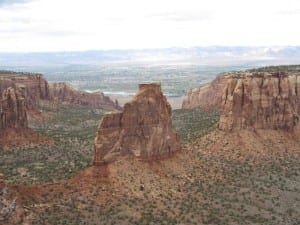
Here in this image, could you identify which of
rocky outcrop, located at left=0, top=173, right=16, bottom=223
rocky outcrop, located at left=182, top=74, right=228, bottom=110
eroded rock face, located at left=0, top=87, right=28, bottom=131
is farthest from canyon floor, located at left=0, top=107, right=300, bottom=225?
rocky outcrop, located at left=182, top=74, right=228, bottom=110

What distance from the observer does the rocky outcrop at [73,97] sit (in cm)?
14200

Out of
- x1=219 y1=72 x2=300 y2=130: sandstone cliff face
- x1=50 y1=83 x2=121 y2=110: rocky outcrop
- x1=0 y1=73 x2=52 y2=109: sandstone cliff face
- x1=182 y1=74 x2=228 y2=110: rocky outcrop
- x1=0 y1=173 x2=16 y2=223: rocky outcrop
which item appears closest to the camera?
x1=0 y1=173 x2=16 y2=223: rocky outcrop

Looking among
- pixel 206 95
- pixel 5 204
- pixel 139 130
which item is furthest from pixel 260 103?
pixel 206 95

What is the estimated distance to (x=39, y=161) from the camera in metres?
71.8

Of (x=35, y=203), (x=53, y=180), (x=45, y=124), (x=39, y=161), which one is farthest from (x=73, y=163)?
(x=45, y=124)

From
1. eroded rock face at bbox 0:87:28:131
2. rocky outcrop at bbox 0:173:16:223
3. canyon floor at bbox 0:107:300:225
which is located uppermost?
eroded rock face at bbox 0:87:28:131

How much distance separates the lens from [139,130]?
62031mm

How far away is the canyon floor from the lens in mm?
53531

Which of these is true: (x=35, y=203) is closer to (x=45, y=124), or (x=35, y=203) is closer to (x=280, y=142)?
(x=280, y=142)

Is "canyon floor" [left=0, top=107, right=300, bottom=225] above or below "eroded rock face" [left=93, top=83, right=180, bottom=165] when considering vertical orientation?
below

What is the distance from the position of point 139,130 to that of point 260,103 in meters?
22.0

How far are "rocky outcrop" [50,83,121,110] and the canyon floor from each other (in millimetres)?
59588

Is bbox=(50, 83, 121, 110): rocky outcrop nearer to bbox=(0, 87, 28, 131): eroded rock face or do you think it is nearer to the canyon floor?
bbox=(0, 87, 28, 131): eroded rock face


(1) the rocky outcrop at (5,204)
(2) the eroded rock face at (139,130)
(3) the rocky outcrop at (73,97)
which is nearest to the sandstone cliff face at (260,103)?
(2) the eroded rock face at (139,130)
